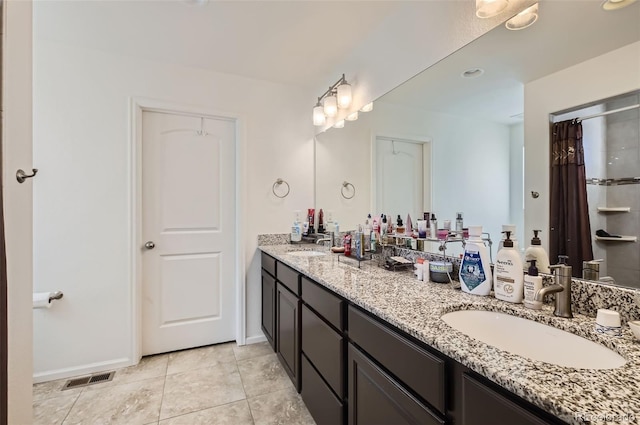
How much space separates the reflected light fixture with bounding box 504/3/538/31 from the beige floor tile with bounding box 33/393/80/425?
297 cm

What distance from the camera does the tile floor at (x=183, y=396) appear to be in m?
1.68

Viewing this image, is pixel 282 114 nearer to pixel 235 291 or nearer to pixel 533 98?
pixel 235 291

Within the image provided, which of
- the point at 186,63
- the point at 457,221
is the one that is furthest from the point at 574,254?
the point at 186,63

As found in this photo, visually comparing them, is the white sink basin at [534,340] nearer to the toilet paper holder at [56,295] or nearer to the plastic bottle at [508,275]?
the plastic bottle at [508,275]

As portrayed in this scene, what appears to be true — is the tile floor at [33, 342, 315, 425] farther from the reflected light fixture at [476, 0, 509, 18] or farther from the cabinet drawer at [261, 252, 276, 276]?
the reflected light fixture at [476, 0, 509, 18]

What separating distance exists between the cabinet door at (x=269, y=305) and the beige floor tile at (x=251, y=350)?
0.53 ft

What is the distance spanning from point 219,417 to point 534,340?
5.42ft

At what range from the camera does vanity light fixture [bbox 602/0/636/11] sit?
864mm

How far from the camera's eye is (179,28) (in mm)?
1936

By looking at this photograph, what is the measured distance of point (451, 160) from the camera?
160 centimetres

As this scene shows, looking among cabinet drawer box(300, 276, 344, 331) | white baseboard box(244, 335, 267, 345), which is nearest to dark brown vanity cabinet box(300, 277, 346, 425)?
cabinet drawer box(300, 276, 344, 331)

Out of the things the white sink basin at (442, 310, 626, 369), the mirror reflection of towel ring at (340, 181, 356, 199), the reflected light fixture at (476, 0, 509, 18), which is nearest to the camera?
the white sink basin at (442, 310, 626, 369)

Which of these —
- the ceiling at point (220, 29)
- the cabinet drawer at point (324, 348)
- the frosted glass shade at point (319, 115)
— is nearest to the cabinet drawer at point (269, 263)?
the cabinet drawer at point (324, 348)

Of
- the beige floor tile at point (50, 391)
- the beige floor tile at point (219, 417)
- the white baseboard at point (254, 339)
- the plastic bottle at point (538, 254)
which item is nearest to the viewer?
the plastic bottle at point (538, 254)
